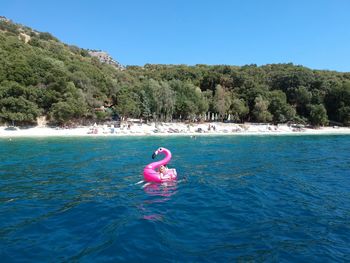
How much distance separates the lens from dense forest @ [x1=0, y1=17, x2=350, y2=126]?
64.9 metres

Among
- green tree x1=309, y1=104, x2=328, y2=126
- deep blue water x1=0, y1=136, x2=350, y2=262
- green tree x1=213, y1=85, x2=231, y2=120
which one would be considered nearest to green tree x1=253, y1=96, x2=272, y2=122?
green tree x1=213, y1=85, x2=231, y2=120

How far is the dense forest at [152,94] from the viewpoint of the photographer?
64.9 meters

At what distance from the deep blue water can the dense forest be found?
47288mm

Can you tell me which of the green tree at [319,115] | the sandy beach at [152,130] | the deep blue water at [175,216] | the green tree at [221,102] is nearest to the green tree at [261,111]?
the sandy beach at [152,130]

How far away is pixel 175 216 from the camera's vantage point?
465 inches

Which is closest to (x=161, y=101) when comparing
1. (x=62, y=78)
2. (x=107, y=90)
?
(x=107, y=90)

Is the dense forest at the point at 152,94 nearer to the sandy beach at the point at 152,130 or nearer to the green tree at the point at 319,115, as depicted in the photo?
the green tree at the point at 319,115

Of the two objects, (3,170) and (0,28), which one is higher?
(0,28)

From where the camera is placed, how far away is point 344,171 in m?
22.7

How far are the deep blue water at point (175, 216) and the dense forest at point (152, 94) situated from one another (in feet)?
155

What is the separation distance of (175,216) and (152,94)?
6993 cm

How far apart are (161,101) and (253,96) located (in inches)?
1243

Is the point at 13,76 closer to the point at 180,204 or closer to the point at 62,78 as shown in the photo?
the point at 62,78

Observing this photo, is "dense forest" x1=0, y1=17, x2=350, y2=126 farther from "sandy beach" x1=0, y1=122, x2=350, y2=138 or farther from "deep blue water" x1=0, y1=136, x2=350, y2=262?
"deep blue water" x1=0, y1=136, x2=350, y2=262
